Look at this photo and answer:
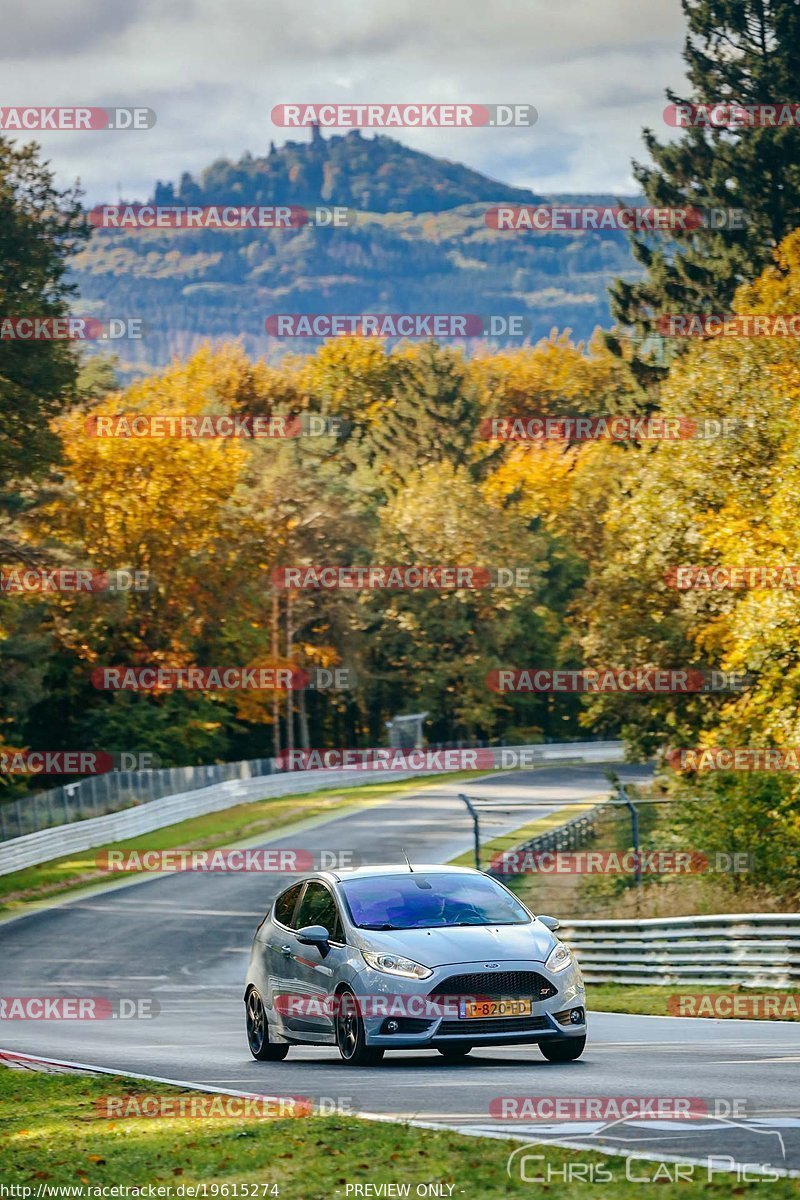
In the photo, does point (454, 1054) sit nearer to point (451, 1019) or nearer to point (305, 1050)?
point (451, 1019)

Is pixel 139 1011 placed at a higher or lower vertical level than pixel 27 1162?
lower

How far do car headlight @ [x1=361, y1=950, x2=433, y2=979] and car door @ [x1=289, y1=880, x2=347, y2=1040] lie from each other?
1.29 feet

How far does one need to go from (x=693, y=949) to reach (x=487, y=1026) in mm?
11184

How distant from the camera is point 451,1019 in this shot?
12.9 meters

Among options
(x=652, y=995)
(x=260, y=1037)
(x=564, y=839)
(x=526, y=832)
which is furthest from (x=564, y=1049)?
(x=526, y=832)

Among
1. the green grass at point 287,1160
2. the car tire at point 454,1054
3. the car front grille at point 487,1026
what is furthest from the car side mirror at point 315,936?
the green grass at point 287,1160

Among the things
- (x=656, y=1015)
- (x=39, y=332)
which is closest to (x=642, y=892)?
(x=656, y=1015)

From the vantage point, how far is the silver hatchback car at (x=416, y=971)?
12.9 m

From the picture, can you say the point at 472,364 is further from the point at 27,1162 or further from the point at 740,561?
the point at 27,1162

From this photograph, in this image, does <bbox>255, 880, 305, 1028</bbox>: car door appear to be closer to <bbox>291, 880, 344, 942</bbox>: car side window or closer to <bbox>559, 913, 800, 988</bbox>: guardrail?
<bbox>291, 880, 344, 942</bbox>: car side window

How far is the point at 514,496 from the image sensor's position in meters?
89.9

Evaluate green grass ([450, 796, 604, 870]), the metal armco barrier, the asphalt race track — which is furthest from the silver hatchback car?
green grass ([450, 796, 604, 870])

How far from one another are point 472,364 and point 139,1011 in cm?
8805

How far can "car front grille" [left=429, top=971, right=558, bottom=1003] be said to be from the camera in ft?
42.1
